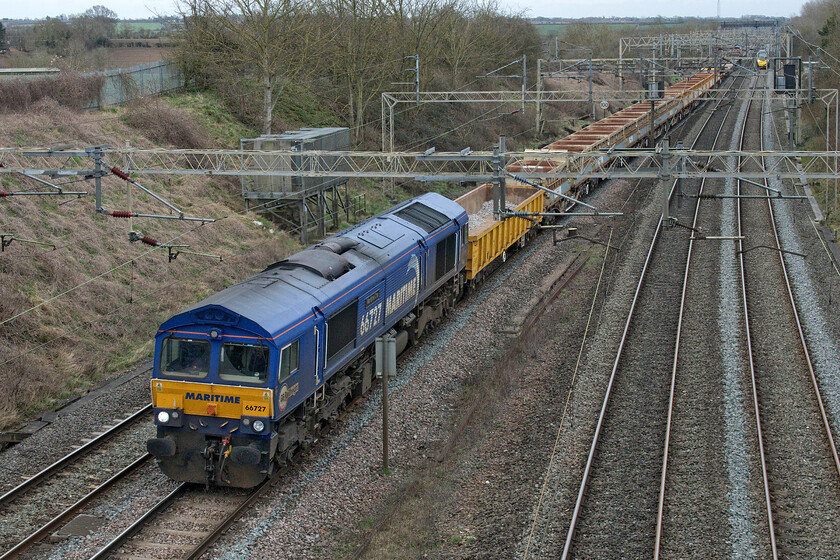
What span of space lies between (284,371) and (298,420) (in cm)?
137

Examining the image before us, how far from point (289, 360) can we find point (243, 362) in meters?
0.73

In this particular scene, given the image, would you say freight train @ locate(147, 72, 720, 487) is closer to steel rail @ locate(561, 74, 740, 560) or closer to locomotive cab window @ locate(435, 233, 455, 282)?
locomotive cab window @ locate(435, 233, 455, 282)

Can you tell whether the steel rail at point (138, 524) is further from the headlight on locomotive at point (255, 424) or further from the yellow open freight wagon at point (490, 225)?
the yellow open freight wagon at point (490, 225)

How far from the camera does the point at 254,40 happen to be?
38094mm

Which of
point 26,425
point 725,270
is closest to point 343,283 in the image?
point 26,425

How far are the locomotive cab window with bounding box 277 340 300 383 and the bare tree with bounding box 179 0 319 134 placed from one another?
26.8 meters

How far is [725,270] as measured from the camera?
1077 inches

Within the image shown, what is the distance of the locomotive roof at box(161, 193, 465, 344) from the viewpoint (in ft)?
42.9

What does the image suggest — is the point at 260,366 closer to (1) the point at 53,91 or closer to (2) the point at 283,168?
(2) the point at 283,168

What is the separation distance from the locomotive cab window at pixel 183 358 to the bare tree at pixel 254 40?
2687 cm

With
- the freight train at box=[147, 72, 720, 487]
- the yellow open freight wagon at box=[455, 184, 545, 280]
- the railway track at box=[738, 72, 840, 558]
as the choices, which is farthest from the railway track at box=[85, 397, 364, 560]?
the yellow open freight wagon at box=[455, 184, 545, 280]

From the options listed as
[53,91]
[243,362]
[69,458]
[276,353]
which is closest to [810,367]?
[276,353]

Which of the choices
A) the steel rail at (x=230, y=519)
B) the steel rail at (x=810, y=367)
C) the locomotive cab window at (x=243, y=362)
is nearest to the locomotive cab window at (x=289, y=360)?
the locomotive cab window at (x=243, y=362)

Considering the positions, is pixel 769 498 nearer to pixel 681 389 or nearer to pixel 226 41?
pixel 681 389
